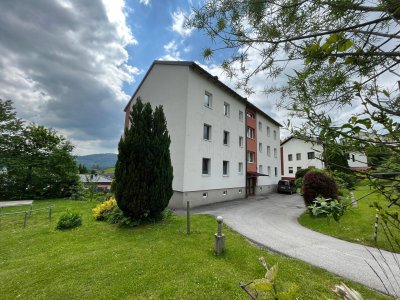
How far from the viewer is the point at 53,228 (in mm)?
10281

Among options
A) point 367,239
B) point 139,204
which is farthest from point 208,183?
point 367,239

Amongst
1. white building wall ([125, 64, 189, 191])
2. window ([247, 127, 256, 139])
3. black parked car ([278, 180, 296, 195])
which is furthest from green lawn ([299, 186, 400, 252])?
black parked car ([278, 180, 296, 195])

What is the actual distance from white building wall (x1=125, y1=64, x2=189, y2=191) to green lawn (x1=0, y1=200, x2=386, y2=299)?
7404mm

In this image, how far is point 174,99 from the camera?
1727 cm

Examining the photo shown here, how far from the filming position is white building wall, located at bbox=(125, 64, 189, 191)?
52.5 feet

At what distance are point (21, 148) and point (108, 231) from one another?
78.3ft

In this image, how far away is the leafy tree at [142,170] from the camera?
386 inches

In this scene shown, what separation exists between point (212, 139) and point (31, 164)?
71.3 feet

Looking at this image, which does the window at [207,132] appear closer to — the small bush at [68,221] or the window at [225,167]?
the window at [225,167]

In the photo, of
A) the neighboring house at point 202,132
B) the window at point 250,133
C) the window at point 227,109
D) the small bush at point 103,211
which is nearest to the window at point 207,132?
the neighboring house at point 202,132

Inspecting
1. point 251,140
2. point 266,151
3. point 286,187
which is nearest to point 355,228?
point 251,140

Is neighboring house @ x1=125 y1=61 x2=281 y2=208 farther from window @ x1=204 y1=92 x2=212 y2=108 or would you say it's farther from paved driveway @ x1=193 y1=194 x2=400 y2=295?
paved driveway @ x1=193 y1=194 x2=400 y2=295

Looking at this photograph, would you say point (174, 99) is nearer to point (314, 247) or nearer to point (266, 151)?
point (314, 247)

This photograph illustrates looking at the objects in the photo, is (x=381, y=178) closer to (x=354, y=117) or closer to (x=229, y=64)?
(x=354, y=117)
